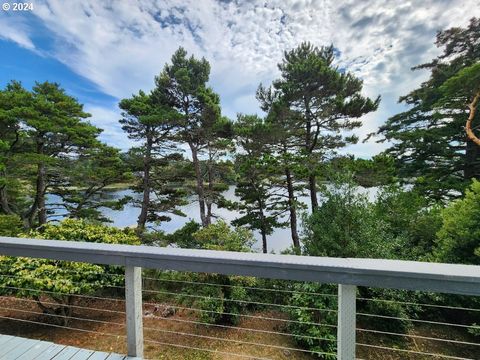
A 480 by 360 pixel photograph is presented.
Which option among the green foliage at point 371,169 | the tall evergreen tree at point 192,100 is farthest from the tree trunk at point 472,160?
the tall evergreen tree at point 192,100

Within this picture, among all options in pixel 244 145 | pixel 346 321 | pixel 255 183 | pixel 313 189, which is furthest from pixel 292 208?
pixel 346 321

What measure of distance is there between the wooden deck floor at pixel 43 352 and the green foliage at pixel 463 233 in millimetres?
5660

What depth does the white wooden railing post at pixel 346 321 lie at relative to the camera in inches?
38.8

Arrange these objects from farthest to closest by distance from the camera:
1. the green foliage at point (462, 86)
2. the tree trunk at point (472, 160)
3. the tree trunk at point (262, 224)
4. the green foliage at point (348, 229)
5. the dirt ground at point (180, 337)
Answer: the tree trunk at point (262, 224), the tree trunk at point (472, 160), the green foliage at point (462, 86), the green foliage at point (348, 229), the dirt ground at point (180, 337)

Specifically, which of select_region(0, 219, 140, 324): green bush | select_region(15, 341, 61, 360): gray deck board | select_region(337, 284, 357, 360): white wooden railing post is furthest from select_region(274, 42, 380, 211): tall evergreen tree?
select_region(15, 341, 61, 360): gray deck board

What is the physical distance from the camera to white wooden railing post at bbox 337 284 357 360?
985 millimetres

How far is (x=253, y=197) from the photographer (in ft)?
40.0

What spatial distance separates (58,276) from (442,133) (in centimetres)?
1212

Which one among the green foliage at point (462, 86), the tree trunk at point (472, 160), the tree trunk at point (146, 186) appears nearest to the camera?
the green foliage at point (462, 86)

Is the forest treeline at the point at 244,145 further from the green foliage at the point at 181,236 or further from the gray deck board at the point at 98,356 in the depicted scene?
the gray deck board at the point at 98,356

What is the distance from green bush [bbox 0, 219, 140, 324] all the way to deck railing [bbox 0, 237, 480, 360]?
5.60ft

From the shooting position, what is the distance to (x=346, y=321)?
3.27 feet

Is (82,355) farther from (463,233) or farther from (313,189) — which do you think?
(313,189)

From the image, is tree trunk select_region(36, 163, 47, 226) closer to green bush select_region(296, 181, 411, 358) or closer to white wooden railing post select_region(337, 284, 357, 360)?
green bush select_region(296, 181, 411, 358)
